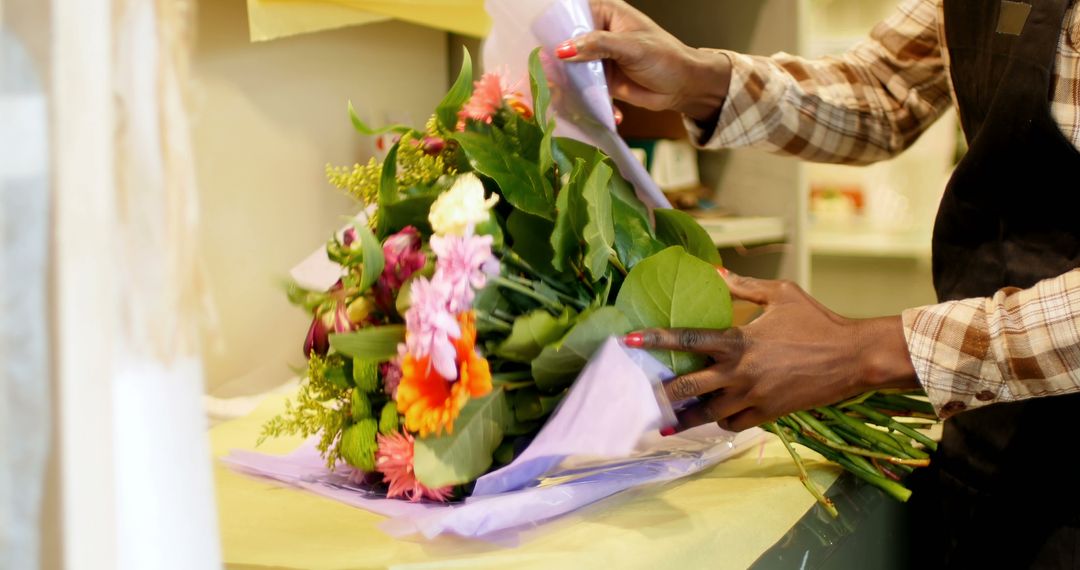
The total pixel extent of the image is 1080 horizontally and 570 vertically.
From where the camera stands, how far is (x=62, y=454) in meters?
0.33

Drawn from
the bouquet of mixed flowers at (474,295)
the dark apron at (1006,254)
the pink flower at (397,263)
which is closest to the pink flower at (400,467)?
the bouquet of mixed flowers at (474,295)

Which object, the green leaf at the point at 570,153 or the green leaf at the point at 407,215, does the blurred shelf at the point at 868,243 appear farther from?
the green leaf at the point at 407,215

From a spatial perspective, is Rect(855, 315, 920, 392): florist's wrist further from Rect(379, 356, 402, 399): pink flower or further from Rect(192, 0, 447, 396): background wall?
Rect(192, 0, 447, 396): background wall

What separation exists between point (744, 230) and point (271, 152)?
87 cm

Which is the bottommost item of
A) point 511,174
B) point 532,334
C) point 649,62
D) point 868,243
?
point 868,243

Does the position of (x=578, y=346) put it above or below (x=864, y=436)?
above

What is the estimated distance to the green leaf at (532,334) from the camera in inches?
27.9

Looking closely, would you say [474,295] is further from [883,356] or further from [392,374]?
[883,356]

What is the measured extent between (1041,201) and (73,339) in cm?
84

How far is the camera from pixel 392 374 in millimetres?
719

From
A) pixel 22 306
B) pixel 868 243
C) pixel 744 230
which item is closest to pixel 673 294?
pixel 22 306

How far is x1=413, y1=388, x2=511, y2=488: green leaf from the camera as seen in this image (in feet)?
2.26

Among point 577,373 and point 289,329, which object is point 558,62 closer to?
point 577,373

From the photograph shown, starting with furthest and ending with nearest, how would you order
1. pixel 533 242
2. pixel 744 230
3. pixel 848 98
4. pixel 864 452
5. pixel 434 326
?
pixel 744 230 → pixel 848 98 → pixel 864 452 → pixel 533 242 → pixel 434 326
